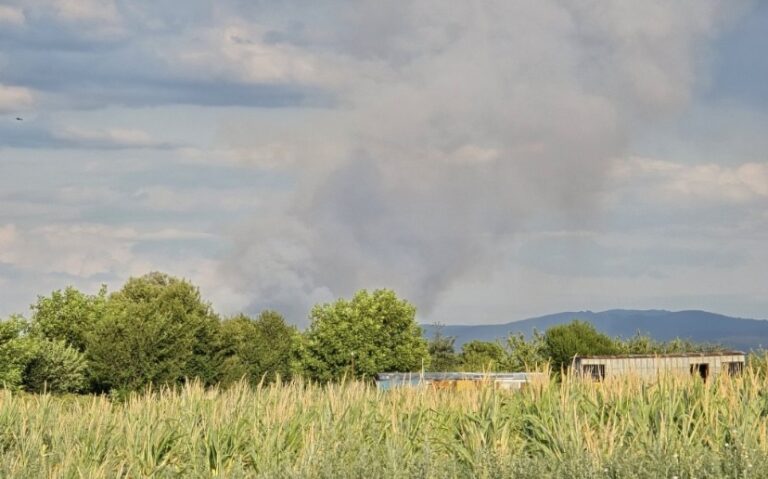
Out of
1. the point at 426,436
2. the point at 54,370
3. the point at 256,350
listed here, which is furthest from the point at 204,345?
the point at 426,436

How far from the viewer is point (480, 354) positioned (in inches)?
2283

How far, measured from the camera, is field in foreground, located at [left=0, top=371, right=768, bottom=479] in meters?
9.81

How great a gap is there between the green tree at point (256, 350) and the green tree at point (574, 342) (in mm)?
12516

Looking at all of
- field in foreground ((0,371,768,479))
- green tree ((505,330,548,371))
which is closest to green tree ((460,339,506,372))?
green tree ((505,330,548,371))

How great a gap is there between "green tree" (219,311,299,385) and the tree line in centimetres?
7

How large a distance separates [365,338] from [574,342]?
385 inches

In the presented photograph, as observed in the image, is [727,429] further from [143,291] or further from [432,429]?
[143,291]

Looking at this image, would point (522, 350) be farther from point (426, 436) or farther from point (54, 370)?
point (426, 436)

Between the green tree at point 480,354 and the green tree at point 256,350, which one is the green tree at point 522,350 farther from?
the green tree at point 256,350

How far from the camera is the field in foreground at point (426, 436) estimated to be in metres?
9.81

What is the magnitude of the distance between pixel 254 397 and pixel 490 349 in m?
45.5

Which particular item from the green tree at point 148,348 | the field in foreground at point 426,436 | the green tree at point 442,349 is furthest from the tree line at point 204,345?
the field in foreground at point 426,436

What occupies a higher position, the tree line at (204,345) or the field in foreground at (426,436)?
the tree line at (204,345)

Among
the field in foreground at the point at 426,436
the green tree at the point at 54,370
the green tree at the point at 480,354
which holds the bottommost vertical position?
the field in foreground at the point at 426,436
